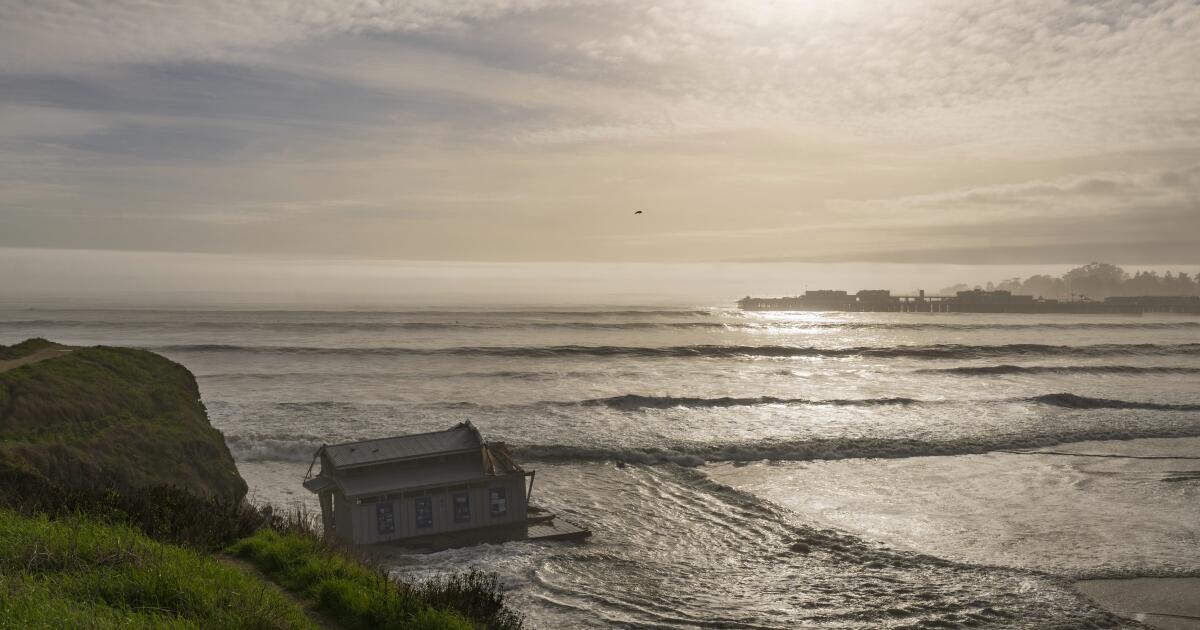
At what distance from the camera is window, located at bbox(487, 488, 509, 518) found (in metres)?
18.0

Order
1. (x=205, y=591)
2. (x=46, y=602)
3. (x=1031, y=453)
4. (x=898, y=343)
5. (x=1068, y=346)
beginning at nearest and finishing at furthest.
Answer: (x=46, y=602) < (x=205, y=591) < (x=1031, y=453) < (x=1068, y=346) < (x=898, y=343)

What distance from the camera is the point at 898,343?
248 feet

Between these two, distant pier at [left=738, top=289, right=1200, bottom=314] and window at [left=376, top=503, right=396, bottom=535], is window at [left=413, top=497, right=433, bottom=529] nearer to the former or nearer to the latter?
window at [left=376, top=503, right=396, bottom=535]

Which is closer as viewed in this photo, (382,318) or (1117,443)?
(1117,443)

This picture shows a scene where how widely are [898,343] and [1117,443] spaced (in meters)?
45.9

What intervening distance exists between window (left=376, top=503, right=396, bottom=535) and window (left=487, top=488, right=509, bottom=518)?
2.19 metres

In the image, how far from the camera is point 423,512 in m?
17.5

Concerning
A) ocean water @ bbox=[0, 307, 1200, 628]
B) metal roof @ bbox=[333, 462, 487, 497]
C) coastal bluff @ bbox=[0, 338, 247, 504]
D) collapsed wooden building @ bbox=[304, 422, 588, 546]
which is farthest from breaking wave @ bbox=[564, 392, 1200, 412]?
coastal bluff @ bbox=[0, 338, 247, 504]

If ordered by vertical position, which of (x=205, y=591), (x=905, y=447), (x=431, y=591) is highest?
(x=205, y=591)

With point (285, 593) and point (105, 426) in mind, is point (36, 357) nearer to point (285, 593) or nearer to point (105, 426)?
point (105, 426)

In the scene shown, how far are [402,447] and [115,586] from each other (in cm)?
1066

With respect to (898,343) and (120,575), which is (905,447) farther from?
(898,343)

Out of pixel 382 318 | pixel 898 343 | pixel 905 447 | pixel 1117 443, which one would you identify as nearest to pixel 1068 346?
pixel 898 343

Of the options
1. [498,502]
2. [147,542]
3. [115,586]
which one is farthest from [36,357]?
[115,586]
